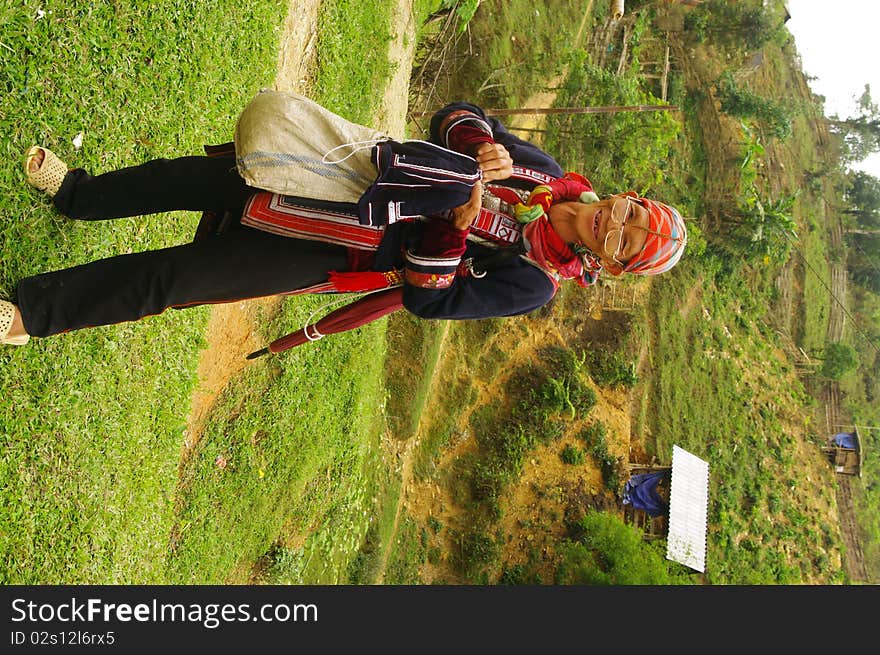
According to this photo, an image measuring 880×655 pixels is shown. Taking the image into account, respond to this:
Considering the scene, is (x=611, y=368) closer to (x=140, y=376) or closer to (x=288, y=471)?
(x=288, y=471)

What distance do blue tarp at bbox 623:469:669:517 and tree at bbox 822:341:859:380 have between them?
6.71m

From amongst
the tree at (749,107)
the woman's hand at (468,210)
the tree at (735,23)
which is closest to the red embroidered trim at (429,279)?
the woman's hand at (468,210)

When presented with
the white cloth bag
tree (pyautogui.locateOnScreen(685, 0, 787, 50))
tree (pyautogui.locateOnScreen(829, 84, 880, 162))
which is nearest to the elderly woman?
the white cloth bag

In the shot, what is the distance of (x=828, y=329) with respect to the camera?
16.5 metres

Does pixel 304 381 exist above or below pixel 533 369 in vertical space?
below

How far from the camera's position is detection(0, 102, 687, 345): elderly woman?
7.26ft

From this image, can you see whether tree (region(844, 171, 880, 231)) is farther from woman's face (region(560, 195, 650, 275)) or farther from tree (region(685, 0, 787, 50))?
woman's face (region(560, 195, 650, 275))

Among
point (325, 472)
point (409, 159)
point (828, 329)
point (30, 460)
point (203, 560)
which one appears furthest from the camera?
point (828, 329)

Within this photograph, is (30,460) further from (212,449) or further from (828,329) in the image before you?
(828,329)

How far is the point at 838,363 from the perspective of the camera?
14.2 metres

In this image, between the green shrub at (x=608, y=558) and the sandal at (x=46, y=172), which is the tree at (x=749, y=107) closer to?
the green shrub at (x=608, y=558)

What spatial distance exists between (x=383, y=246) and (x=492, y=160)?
0.51m

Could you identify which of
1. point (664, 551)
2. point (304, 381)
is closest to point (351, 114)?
point (304, 381)

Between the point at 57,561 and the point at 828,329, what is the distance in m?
18.3
